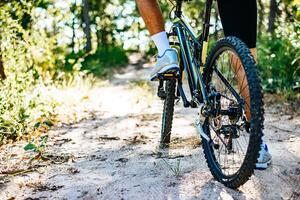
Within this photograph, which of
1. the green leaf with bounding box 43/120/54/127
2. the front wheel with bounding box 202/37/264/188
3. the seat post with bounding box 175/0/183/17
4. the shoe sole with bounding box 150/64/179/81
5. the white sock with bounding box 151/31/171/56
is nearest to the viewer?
the front wheel with bounding box 202/37/264/188

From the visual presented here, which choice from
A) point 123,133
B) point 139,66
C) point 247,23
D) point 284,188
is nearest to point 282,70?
point 123,133

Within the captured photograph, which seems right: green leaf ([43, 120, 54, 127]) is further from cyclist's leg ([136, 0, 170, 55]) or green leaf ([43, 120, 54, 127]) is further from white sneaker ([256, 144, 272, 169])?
white sneaker ([256, 144, 272, 169])

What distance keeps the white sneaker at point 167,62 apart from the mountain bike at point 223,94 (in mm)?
61

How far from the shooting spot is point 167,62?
2898 mm

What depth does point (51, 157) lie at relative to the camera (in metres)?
3.25

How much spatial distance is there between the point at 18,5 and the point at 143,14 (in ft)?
9.41

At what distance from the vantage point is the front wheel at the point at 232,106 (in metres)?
2.08

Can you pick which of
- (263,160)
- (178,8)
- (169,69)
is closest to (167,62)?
(169,69)

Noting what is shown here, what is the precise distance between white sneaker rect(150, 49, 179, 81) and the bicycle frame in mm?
86

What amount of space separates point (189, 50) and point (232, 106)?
0.70m

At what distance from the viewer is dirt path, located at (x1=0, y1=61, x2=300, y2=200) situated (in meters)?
2.41

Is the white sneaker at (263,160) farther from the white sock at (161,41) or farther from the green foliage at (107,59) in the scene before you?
the green foliage at (107,59)

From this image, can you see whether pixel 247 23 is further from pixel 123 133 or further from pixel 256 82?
pixel 123 133

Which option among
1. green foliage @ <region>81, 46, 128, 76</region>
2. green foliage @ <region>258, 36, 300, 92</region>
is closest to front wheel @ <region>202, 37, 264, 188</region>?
green foliage @ <region>258, 36, 300, 92</region>
